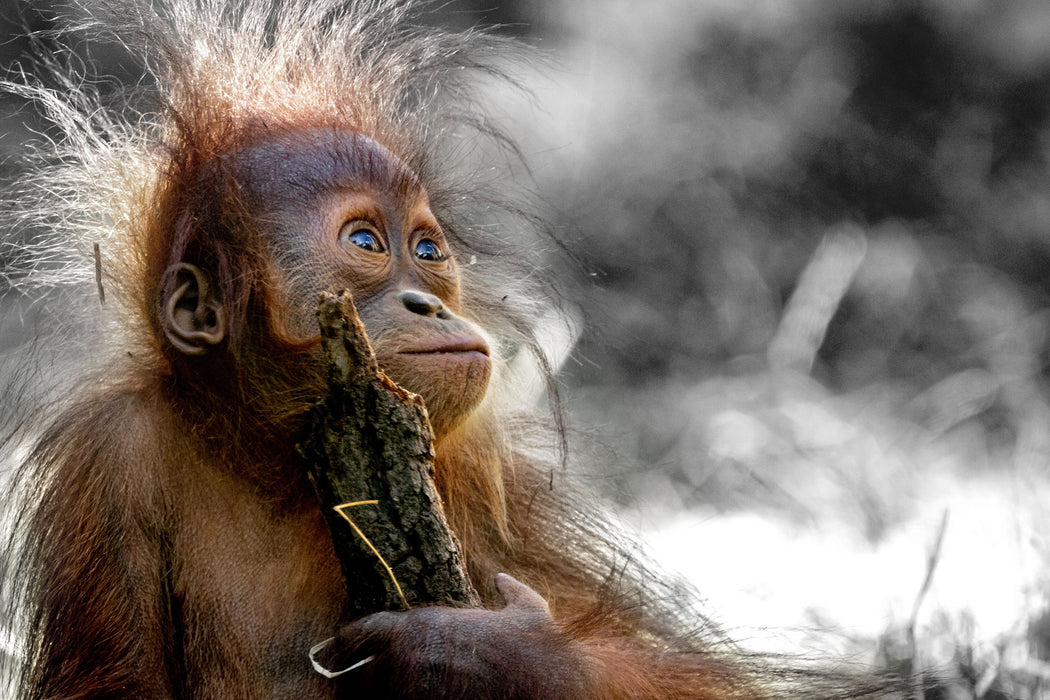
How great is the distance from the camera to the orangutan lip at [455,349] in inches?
122

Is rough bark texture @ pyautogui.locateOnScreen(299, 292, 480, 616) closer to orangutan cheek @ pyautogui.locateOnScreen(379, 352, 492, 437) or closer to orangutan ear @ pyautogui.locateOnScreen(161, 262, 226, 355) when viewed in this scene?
orangutan cheek @ pyautogui.locateOnScreen(379, 352, 492, 437)

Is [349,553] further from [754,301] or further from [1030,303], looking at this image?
[1030,303]

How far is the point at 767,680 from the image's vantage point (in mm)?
3471

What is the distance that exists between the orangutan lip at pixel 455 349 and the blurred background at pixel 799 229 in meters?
2.58

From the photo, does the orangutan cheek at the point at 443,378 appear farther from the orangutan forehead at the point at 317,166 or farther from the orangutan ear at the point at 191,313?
the orangutan forehead at the point at 317,166

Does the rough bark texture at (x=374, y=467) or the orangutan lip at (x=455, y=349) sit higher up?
the orangutan lip at (x=455, y=349)

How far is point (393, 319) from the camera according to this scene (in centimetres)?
316

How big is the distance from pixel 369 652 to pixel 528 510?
108cm

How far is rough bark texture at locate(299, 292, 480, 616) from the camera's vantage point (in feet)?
8.75

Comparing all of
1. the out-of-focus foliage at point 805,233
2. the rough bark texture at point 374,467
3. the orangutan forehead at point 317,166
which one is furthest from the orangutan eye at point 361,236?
the out-of-focus foliage at point 805,233

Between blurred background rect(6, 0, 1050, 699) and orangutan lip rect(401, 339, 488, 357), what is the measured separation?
8.46 feet

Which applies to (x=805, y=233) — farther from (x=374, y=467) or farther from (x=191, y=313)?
(x=374, y=467)

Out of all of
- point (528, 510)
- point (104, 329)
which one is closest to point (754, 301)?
point (528, 510)

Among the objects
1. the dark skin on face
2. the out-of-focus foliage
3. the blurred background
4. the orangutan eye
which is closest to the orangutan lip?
the dark skin on face
